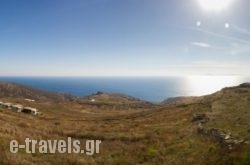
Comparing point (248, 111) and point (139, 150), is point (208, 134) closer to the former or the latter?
point (139, 150)

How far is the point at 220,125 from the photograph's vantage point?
30.4 m

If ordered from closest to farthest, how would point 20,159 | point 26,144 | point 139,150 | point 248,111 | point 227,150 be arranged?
point 20,159
point 227,150
point 26,144
point 139,150
point 248,111

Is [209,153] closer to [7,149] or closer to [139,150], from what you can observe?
[139,150]

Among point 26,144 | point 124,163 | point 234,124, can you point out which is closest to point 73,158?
point 124,163

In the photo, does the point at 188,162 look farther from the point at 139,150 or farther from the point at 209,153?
the point at 139,150

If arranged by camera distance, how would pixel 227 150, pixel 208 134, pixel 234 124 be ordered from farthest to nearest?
pixel 234 124
pixel 208 134
pixel 227 150

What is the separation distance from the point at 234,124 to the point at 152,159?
508 inches

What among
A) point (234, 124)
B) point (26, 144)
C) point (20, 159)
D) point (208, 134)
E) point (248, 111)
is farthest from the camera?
point (248, 111)

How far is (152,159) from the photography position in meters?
19.4

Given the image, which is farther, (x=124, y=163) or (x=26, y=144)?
(x=26, y=144)

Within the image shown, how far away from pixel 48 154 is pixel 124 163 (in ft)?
15.4

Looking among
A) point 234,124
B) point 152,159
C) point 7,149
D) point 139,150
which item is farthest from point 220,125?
point 7,149

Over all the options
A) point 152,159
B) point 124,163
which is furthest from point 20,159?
point 152,159

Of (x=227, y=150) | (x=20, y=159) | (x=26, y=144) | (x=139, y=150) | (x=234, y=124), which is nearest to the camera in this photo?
(x=20, y=159)
